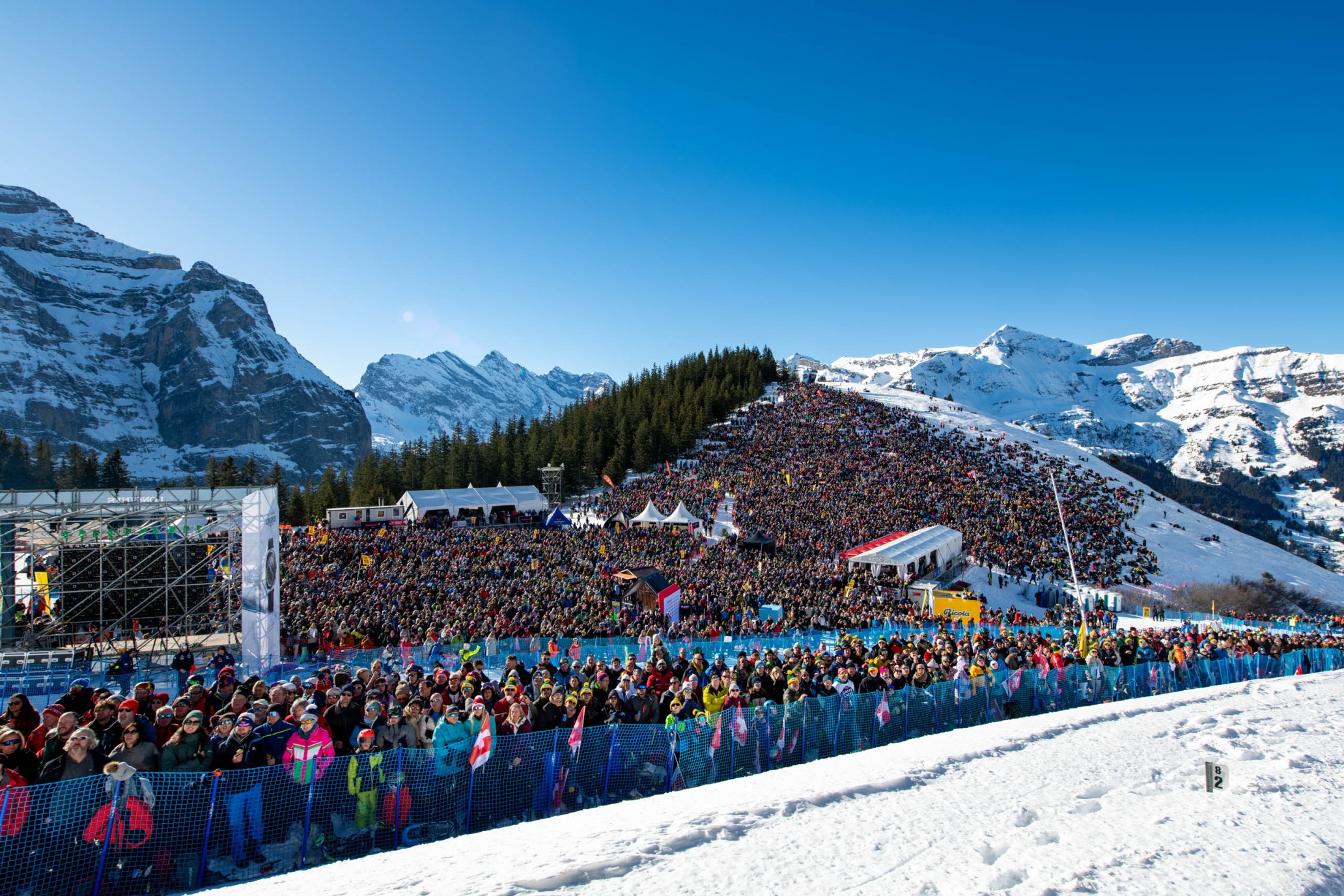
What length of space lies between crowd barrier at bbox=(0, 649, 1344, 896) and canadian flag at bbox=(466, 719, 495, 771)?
0.09 m

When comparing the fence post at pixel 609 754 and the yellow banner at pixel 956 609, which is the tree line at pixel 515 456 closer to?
the yellow banner at pixel 956 609

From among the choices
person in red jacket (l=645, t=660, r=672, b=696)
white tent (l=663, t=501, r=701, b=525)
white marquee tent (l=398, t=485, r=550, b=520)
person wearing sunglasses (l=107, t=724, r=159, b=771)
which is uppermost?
white marquee tent (l=398, t=485, r=550, b=520)

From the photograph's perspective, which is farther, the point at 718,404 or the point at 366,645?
the point at 718,404

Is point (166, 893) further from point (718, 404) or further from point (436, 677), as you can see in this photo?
point (718, 404)

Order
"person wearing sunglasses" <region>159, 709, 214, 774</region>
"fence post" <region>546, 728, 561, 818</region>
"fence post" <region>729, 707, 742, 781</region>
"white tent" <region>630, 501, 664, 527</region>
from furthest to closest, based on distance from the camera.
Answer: "white tent" <region>630, 501, 664, 527</region>
"fence post" <region>729, 707, 742, 781</region>
"fence post" <region>546, 728, 561, 818</region>
"person wearing sunglasses" <region>159, 709, 214, 774</region>

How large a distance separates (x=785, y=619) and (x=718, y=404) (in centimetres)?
5406

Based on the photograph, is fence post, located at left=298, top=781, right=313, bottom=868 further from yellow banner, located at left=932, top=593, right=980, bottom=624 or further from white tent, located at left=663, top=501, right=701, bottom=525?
white tent, located at left=663, top=501, right=701, bottom=525

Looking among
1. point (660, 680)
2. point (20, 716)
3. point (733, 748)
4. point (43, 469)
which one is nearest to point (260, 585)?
point (20, 716)

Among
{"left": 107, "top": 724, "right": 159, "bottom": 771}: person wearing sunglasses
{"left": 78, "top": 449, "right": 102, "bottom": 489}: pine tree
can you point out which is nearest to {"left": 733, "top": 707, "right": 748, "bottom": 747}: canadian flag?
{"left": 107, "top": 724, "right": 159, "bottom": 771}: person wearing sunglasses

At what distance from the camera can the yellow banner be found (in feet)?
73.8

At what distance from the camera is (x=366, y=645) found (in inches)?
684

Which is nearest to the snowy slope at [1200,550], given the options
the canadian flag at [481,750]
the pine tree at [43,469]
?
the canadian flag at [481,750]

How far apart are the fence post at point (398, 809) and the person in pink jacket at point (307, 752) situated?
539mm

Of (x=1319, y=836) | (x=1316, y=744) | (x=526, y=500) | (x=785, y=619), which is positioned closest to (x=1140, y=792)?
(x=1319, y=836)
